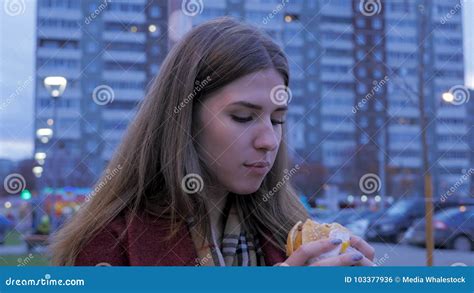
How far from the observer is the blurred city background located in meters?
2.96

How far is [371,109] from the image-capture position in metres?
8.64

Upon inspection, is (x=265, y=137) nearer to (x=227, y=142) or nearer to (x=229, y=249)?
(x=227, y=142)

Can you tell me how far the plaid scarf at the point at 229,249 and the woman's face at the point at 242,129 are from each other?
91 millimetres

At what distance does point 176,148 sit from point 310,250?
1.16ft

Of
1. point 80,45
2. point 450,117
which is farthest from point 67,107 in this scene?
point 450,117

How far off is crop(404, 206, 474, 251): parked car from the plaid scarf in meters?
6.48

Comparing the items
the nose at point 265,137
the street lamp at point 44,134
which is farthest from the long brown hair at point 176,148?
the street lamp at point 44,134

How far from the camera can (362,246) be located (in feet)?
3.56

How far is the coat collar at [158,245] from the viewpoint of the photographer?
3.59 ft

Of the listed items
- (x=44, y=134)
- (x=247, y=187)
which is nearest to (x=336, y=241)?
(x=247, y=187)

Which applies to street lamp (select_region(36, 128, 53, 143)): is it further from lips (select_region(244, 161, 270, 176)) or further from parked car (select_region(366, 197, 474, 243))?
lips (select_region(244, 161, 270, 176))

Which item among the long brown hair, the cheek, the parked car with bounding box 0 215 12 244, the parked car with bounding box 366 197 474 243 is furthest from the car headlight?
the cheek

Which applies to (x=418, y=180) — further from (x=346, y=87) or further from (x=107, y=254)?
(x=107, y=254)

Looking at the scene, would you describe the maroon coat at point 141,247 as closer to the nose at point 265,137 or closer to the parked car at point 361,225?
the nose at point 265,137
